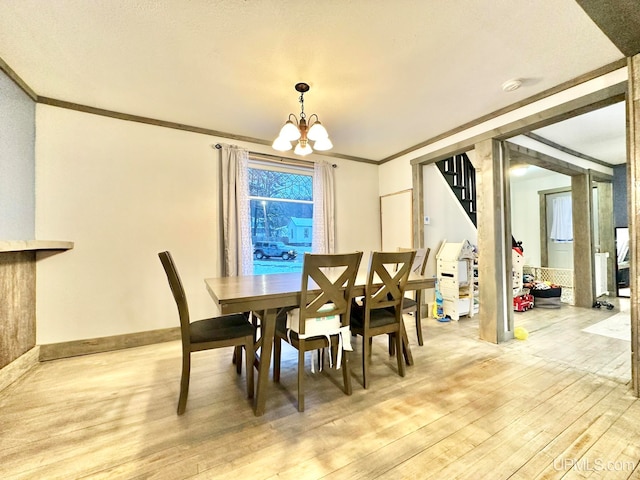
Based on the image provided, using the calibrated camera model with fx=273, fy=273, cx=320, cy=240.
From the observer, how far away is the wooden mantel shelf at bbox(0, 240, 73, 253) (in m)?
1.81

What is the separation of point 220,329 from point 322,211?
2433 mm

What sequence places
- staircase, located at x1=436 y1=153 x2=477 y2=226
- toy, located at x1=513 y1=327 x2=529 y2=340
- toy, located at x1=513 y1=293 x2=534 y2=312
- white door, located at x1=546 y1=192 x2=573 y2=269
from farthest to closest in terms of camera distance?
1. white door, located at x1=546 y1=192 x2=573 y2=269
2. staircase, located at x1=436 y1=153 x2=477 y2=226
3. toy, located at x1=513 y1=293 x2=534 y2=312
4. toy, located at x1=513 y1=327 x2=529 y2=340

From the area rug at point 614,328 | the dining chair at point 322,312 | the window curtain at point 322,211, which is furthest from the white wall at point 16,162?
the area rug at point 614,328

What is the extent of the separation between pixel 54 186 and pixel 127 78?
1295mm

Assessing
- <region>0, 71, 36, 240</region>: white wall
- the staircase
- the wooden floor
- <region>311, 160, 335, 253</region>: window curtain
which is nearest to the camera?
the wooden floor

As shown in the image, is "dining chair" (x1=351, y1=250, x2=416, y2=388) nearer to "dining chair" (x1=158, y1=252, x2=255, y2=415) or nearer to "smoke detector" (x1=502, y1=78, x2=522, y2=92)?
"dining chair" (x1=158, y1=252, x2=255, y2=415)

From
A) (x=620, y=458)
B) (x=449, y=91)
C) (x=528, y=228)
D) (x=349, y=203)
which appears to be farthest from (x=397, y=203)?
(x=528, y=228)

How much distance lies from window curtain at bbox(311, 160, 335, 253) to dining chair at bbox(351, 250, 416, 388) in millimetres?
1769

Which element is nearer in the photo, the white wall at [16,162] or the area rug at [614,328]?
the white wall at [16,162]

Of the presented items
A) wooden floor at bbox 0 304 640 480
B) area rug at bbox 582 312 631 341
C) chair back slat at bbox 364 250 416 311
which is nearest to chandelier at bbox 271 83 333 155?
chair back slat at bbox 364 250 416 311

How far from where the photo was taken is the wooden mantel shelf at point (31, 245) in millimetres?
1809

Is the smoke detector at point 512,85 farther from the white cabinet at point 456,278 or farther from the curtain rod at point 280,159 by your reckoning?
the curtain rod at point 280,159

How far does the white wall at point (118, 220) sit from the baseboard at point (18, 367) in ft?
0.50

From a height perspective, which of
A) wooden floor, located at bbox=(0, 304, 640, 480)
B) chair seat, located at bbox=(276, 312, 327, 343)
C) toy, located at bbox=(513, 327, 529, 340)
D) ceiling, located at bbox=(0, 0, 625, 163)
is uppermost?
ceiling, located at bbox=(0, 0, 625, 163)
